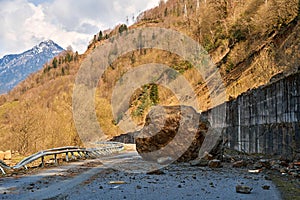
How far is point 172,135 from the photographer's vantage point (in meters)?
17.8

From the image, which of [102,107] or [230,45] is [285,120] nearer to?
[102,107]

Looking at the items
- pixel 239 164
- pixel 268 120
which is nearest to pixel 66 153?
pixel 239 164

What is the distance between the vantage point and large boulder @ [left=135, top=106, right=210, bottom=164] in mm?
17797

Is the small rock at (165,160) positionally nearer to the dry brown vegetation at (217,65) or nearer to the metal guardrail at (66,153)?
the metal guardrail at (66,153)

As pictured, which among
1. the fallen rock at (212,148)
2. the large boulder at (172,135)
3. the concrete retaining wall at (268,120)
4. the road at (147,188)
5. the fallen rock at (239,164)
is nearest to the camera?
the road at (147,188)

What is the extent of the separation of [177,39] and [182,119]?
81077 mm

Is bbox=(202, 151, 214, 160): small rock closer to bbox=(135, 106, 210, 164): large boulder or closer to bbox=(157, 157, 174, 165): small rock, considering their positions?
bbox=(135, 106, 210, 164): large boulder

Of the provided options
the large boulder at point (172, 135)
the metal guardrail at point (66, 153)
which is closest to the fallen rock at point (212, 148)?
the large boulder at point (172, 135)

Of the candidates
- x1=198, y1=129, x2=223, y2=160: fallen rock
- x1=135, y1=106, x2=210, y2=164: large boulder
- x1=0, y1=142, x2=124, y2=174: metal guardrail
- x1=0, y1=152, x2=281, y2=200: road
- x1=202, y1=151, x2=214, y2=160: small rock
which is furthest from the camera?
x1=198, y1=129, x2=223, y2=160: fallen rock

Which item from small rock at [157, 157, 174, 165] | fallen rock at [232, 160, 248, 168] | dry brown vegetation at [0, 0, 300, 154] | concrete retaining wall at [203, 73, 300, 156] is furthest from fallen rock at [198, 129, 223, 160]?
dry brown vegetation at [0, 0, 300, 154]

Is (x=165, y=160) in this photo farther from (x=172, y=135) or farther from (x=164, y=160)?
(x=172, y=135)

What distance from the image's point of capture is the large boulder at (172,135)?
58.4 ft

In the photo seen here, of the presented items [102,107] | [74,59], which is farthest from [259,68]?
[74,59]

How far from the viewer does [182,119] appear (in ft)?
59.3
